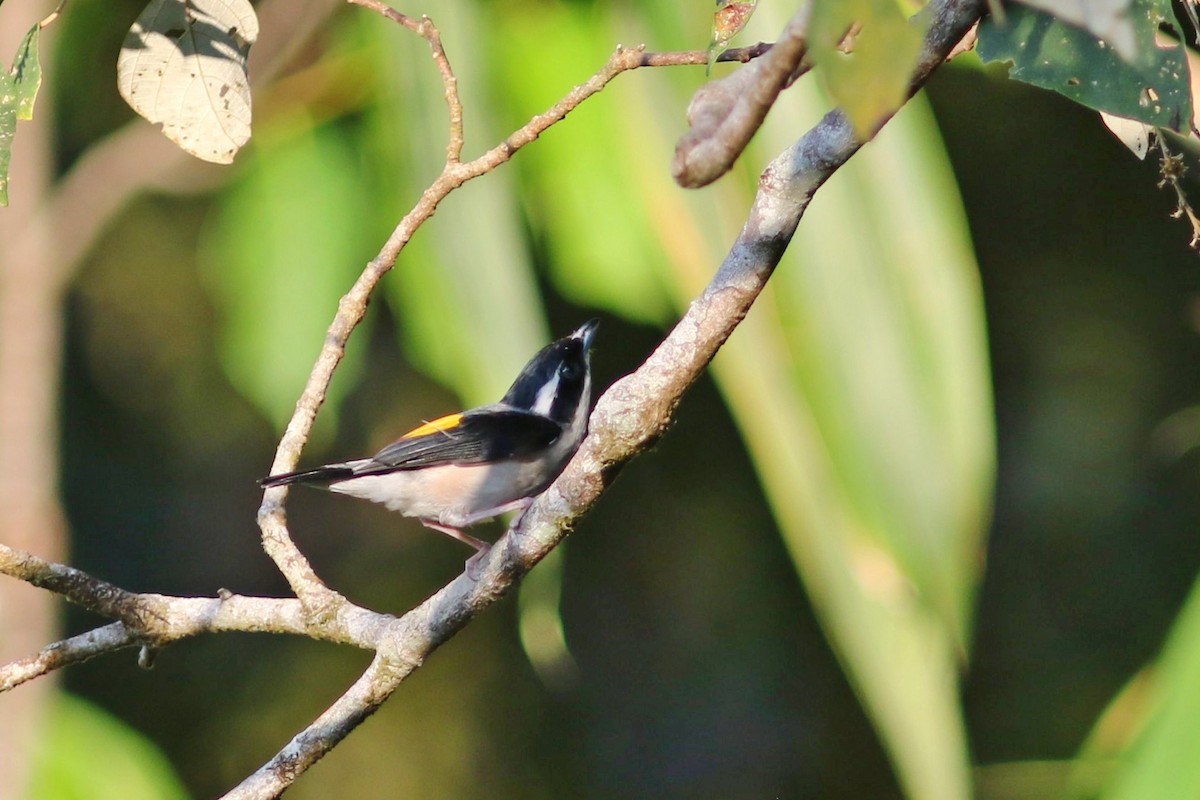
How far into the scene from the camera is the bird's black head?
323 centimetres

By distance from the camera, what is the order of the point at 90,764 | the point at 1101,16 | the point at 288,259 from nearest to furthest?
the point at 1101,16
the point at 288,259
the point at 90,764

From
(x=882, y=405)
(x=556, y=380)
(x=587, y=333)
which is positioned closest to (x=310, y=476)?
(x=556, y=380)

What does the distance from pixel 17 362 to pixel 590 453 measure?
12.2ft

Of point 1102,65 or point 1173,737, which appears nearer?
point 1102,65

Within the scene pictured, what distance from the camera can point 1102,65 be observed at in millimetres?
1256

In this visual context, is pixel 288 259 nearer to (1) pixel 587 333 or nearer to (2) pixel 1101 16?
(1) pixel 587 333

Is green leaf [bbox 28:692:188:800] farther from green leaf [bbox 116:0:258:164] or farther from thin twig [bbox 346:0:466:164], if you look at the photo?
thin twig [bbox 346:0:466:164]

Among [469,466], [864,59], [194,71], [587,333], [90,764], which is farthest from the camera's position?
[90,764]

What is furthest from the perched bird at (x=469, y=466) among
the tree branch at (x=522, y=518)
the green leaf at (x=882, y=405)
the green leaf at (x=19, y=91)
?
the green leaf at (x=19, y=91)

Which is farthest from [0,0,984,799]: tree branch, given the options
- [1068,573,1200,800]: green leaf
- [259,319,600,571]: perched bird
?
[1068,573,1200,800]: green leaf

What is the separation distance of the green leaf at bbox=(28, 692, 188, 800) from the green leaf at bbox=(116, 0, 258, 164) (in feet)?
10.9

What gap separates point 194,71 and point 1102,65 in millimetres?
1265

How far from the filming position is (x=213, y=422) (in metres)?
6.70

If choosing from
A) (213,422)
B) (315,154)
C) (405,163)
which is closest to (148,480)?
(213,422)
